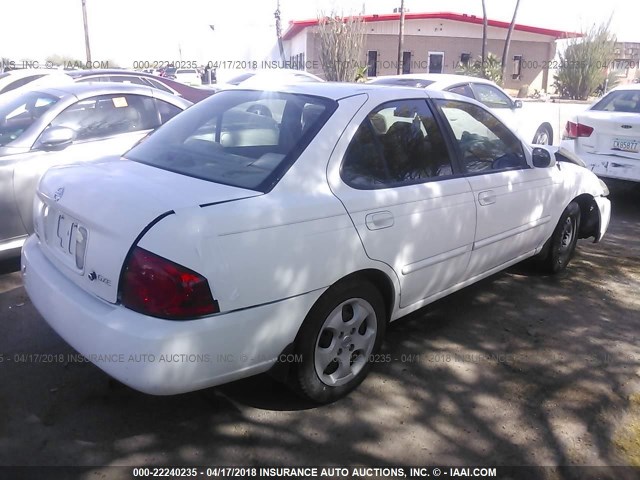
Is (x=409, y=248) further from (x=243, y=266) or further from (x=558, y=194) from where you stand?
(x=558, y=194)

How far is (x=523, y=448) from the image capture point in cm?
284

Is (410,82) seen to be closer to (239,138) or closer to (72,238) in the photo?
(239,138)

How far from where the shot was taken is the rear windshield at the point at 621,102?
746 cm

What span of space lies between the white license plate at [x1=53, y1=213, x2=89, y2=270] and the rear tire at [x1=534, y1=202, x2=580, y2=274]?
143 inches

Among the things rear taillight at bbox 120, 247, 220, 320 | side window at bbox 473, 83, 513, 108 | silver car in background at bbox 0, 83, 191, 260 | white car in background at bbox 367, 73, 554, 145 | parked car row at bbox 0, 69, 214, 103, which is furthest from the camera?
parked car row at bbox 0, 69, 214, 103

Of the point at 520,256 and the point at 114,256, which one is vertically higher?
the point at 114,256

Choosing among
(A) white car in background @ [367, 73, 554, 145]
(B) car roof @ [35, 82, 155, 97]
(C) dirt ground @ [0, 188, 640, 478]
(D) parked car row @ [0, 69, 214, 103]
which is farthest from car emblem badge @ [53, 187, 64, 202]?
(D) parked car row @ [0, 69, 214, 103]

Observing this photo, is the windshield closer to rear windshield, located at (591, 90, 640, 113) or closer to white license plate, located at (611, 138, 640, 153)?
white license plate, located at (611, 138, 640, 153)

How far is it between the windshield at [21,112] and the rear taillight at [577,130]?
6.10 meters

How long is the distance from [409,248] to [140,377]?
158cm

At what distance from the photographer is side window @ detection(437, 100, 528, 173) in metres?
3.80

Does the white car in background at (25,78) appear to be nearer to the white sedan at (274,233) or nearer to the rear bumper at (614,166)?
the white sedan at (274,233)

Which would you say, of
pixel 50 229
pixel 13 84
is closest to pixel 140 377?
pixel 50 229

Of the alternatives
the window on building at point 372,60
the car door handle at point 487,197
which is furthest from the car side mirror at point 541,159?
the window on building at point 372,60
